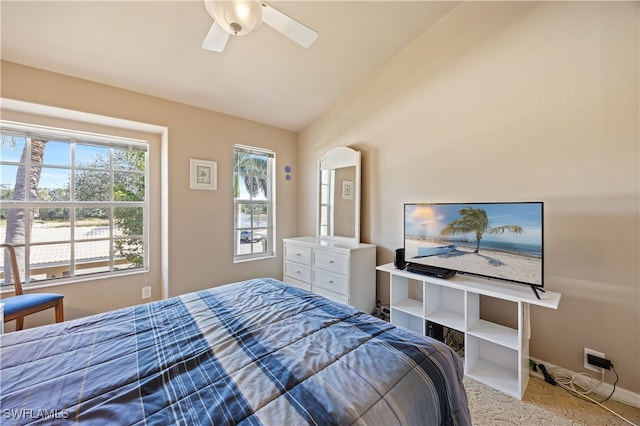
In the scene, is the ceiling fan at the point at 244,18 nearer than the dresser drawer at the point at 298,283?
Yes

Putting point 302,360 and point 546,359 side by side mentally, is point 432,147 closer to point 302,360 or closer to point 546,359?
point 546,359

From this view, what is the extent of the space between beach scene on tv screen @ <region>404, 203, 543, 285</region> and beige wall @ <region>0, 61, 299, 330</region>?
216 cm

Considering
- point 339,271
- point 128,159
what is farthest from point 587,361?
point 128,159

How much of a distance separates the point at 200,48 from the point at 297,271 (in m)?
2.46

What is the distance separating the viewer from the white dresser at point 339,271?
263cm

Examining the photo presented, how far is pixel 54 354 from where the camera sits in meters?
1.01

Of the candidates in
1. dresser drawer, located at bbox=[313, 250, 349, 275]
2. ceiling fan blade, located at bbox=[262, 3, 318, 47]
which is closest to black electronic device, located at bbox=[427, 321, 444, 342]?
dresser drawer, located at bbox=[313, 250, 349, 275]

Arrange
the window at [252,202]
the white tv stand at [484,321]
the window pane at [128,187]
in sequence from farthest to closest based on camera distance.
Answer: the window at [252,202]
the window pane at [128,187]
the white tv stand at [484,321]

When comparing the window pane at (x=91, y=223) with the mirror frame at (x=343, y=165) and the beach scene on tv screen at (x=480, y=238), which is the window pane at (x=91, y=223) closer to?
the mirror frame at (x=343, y=165)

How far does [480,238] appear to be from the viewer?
1.97 m

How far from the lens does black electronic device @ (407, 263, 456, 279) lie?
2.09 metres

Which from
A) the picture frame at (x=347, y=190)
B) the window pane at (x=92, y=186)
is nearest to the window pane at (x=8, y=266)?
the window pane at (x=92, y=186)

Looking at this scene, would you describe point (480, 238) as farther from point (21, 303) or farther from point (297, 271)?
point (21, 303)

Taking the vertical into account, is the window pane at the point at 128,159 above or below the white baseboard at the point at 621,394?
above
